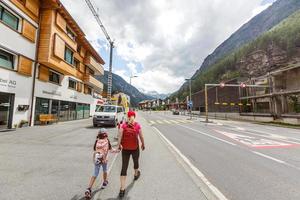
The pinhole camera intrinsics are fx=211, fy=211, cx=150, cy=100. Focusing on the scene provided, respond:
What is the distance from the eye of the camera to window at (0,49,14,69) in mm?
14977

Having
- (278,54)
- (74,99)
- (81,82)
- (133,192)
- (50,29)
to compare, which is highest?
(278,54)

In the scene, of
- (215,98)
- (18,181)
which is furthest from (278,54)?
(18,181)

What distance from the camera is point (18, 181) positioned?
16.0ft

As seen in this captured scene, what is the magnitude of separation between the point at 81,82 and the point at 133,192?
2977 centimetres

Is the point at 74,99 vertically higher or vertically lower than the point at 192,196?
higher

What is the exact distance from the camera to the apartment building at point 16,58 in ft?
49.1

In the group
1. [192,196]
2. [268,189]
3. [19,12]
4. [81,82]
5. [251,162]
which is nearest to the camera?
[192,196]

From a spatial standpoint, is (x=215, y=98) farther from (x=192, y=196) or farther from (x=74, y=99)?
(x=192, y=196)

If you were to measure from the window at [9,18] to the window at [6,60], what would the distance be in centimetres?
214

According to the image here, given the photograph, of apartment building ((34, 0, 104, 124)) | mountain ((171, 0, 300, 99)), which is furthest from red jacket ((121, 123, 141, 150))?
mountain ((171, 0, 300, 99))

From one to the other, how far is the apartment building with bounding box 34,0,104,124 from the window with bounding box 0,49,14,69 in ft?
9.87

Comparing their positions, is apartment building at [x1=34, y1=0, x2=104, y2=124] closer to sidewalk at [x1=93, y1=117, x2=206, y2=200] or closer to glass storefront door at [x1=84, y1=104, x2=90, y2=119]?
glass storefront door at [x1=84, y1=104, x2=90, y2=119]

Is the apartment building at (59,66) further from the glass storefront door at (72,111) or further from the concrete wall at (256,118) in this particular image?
the concrete wall at (256,118)

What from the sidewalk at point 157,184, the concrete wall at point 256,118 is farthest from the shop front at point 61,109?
the concrete wall at point 256,118
